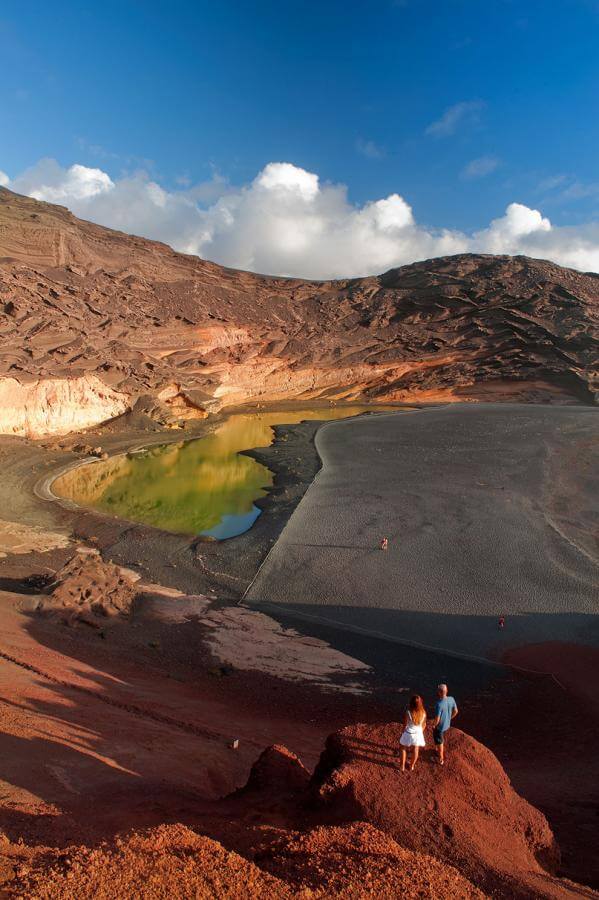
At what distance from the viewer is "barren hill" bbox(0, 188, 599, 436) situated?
34125mm

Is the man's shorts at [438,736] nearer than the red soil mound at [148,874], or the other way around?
the red soil mound at [148,874]

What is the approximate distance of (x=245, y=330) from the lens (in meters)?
51.4

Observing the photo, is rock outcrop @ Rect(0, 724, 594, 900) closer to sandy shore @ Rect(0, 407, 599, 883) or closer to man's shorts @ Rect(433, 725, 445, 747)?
man's shorts @ Rect(433, 725, 445, 747)

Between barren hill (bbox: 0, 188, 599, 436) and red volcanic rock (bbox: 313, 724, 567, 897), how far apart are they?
3059cm

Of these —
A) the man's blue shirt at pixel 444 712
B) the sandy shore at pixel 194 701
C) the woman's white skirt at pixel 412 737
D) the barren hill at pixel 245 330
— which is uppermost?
the barren hill at pixel 245 330

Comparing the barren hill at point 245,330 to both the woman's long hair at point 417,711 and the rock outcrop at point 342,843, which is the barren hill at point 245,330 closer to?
the rock outcrop at point 342,843

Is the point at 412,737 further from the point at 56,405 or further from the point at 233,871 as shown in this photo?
the point at 56,405

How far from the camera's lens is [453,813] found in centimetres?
488

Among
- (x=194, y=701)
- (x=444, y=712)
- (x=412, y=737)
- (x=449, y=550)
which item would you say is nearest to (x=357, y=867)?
(x=412, y=737)

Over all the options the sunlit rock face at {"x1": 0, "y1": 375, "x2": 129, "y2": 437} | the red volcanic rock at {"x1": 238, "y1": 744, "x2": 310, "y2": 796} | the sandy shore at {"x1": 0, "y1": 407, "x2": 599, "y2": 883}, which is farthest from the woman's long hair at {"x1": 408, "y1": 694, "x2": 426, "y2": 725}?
the sunlit rock face at {"x1": 0, "y1": 375, "x2": 129, "y2": 437}

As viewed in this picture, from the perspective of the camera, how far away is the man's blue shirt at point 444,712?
5.94m

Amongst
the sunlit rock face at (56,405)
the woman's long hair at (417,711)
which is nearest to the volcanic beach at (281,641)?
the sunlit rock face at (56,405)

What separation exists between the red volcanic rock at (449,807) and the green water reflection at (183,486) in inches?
603

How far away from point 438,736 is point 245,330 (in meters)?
48.6
